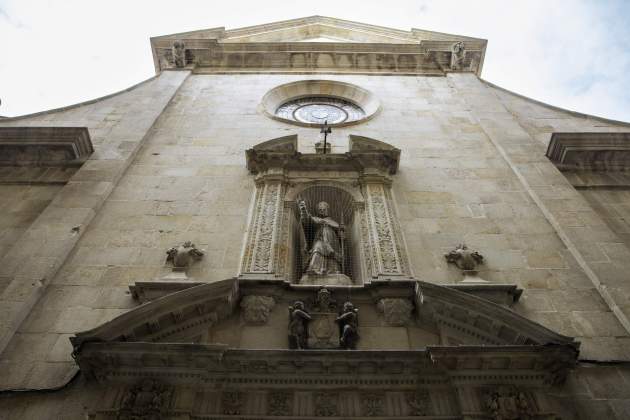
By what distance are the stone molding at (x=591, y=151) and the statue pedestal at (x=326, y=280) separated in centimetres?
575

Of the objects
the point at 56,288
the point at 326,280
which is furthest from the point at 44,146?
the point at 326,280

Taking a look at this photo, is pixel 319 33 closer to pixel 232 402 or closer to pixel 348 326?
pixel 348 326

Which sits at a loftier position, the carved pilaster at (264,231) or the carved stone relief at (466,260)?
the carved pilaster at (264,231)

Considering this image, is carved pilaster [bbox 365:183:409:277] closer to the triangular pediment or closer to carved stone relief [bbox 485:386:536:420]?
carved stone relief [bbox 485:386:536:420]

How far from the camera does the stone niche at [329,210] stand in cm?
738

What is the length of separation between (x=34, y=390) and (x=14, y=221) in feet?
13.2

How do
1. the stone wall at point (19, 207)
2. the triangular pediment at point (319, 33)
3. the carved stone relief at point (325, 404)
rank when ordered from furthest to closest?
the triangular pediment at point (319, 33)
the stone wall at point (19, 207)
the carved stone relief at point (325, 404)

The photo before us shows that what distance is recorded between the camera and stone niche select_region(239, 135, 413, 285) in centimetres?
738

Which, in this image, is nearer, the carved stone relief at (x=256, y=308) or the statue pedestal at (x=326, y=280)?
the carved stone relief at (x=256, y=308)

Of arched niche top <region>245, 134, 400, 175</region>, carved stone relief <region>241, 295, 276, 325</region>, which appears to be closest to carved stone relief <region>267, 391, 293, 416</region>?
carved stone relief <region>241, 295, 276, 325</region>

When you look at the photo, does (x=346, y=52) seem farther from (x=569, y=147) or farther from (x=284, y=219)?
(x=284, y=219)

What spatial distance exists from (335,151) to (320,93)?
444 centimetres

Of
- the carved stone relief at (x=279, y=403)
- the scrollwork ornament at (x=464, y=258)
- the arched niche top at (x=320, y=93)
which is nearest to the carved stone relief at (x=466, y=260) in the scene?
the scrollwork ornament at (x=464, y=258)

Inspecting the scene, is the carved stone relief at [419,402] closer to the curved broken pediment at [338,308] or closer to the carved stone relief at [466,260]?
the curved broken pediment at [338,308]
